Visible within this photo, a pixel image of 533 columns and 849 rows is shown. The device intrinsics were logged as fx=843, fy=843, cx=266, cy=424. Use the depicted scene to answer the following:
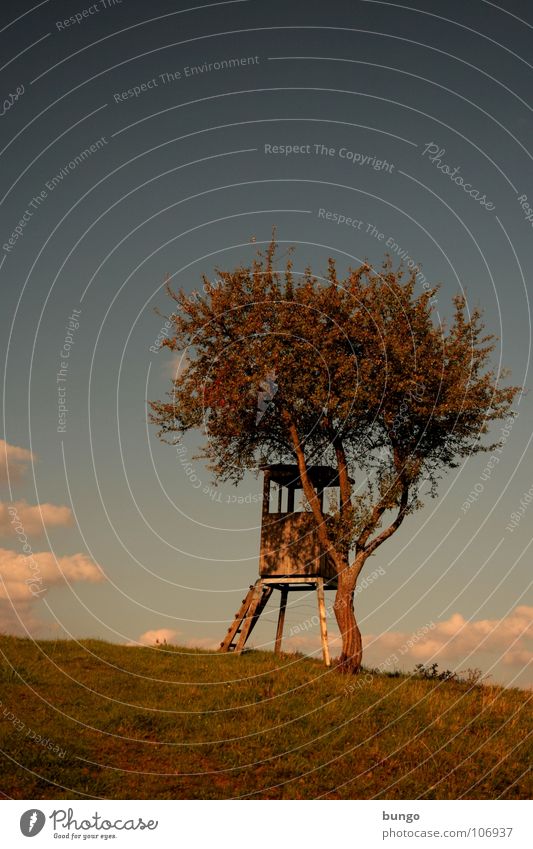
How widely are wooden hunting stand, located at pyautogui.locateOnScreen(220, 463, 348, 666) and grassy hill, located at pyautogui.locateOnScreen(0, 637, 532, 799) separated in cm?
433

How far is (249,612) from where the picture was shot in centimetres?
3941

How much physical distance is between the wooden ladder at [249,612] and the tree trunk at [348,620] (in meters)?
4.67

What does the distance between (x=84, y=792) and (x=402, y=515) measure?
18733mm

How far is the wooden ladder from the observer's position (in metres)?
39.1

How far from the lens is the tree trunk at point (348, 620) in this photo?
34688 mm
